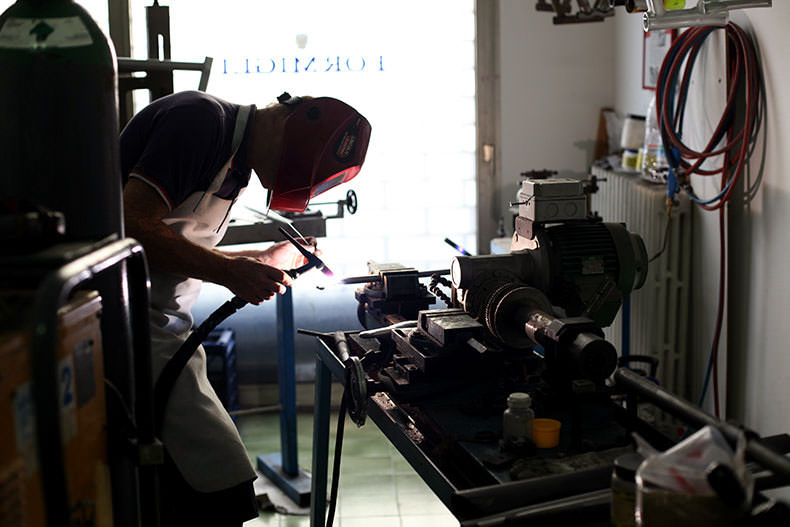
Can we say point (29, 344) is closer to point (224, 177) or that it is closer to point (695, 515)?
point (695, 515)

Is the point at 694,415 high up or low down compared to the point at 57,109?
down

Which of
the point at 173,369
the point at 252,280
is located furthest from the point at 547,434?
the point at 173,369

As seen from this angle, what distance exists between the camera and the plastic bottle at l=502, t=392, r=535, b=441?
148 centimetres

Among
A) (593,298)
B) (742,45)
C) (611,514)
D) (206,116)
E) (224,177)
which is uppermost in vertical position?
(742,45)

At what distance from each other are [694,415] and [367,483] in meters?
2.12

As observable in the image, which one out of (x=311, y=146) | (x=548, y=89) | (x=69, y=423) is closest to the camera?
(x=69, y=423)

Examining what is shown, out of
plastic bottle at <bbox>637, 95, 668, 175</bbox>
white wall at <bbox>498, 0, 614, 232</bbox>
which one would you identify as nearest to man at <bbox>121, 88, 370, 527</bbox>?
plastic bottle at <bbox>637, 95, 668, 175</bbox>

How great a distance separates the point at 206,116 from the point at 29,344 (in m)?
0.94

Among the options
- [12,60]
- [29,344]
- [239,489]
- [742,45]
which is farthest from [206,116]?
[742,45]

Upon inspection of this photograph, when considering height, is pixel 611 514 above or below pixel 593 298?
below

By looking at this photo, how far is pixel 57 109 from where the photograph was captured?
123 centimetres

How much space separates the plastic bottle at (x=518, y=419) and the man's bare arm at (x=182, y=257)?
581 millimetres

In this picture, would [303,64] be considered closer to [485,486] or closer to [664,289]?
[664,289]

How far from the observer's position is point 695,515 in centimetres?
95
